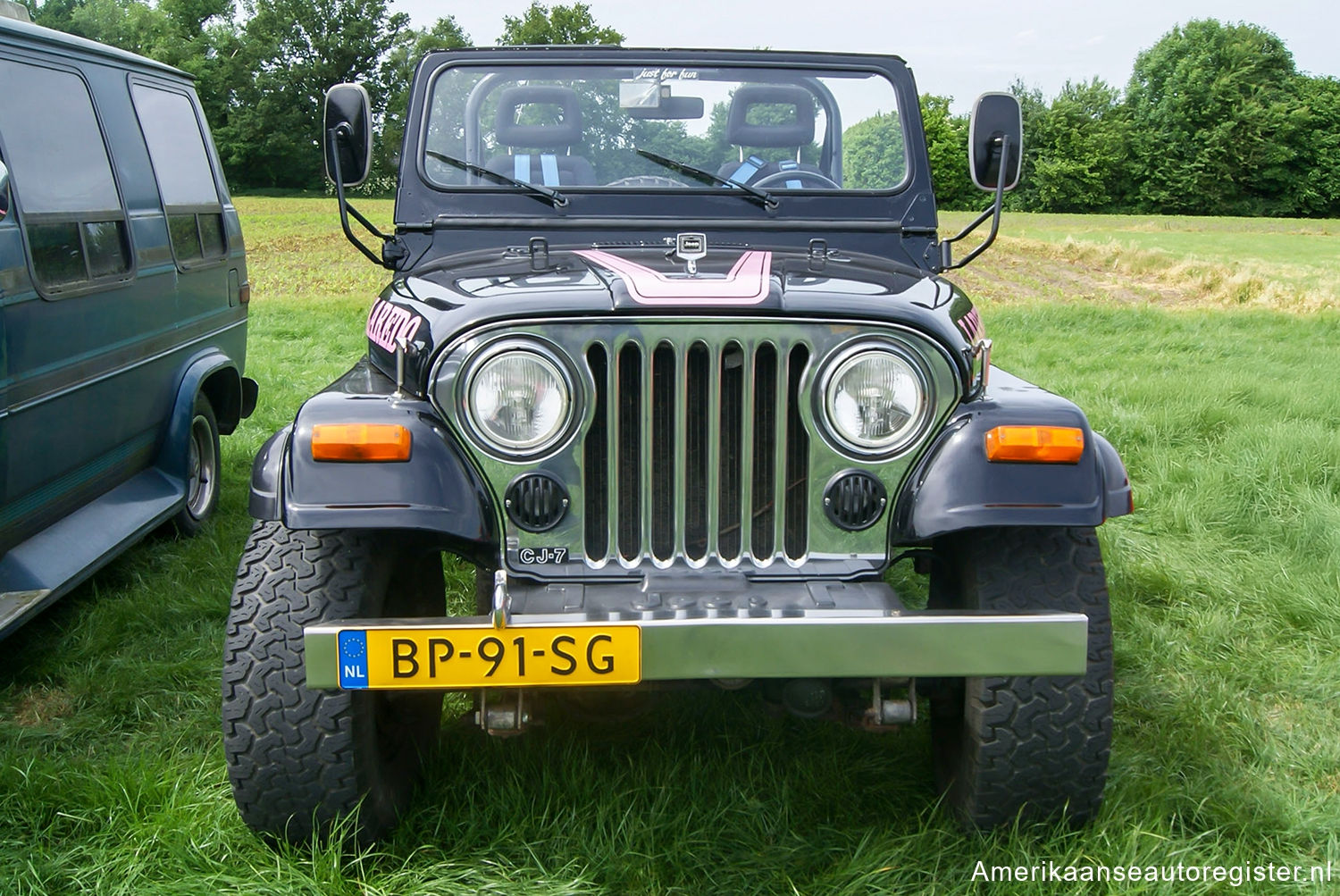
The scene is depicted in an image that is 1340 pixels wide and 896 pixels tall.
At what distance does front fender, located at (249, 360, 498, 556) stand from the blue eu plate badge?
23 cm

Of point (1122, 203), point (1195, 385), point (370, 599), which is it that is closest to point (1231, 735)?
point (370, 599)

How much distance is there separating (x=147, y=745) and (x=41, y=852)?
0.54 m

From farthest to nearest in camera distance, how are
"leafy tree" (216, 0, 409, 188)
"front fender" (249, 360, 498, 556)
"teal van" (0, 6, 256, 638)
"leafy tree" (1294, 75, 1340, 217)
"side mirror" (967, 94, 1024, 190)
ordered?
"leafy tree" (1294, 75, 1340, 217) < "leafy tree" (216, 0, 409, 188) < "teal van" (0, 6, 256, 638) < "side mirror" (967, 94, 1024, 190) < "front fender" (249, 360, 498, 556)

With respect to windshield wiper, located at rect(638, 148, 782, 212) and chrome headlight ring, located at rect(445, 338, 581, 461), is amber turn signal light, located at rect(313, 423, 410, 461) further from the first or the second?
windshield wiper, located at rect(638, 148, 782, 212)

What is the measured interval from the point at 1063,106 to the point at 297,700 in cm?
6366

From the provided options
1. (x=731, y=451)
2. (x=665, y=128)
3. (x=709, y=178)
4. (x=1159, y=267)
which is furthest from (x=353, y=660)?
(x=1159, y=267)

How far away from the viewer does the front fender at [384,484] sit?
7.26 feet

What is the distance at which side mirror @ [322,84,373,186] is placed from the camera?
327cm

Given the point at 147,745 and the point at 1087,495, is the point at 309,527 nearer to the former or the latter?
the point at 147,745

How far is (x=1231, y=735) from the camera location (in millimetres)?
3082

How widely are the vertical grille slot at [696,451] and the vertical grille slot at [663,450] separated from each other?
0.03 meters

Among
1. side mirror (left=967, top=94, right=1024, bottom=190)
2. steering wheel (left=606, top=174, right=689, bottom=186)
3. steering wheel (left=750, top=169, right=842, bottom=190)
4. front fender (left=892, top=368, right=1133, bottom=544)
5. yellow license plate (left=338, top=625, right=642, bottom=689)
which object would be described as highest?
side mirror (left=967, top=94, right=1024, bottom=190)

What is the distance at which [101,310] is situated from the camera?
3.99 m

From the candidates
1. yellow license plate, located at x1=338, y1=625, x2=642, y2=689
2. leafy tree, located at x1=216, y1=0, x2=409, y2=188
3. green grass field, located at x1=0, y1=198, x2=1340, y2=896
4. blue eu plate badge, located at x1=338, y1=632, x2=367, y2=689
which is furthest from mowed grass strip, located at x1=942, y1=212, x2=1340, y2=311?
leafy tree, located at x1=216, y1=0, x2=409, y2=188
